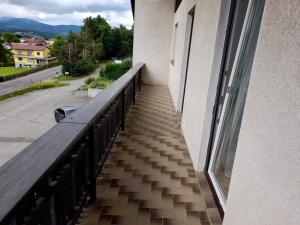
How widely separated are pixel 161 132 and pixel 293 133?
2.89 m

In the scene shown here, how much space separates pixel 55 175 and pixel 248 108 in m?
1.18

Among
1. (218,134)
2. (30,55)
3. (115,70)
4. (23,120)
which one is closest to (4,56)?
(30,55)

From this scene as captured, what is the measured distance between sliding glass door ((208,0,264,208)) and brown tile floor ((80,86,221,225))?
229 millimetres

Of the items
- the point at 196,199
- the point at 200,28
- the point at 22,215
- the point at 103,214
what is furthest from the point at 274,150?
the point at 200,28

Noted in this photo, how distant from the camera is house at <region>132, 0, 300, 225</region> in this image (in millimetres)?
932

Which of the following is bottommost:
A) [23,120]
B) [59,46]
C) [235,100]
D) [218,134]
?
[23,120]

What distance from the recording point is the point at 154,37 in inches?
330

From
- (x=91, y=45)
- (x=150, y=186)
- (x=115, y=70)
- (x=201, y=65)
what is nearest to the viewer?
(x=150, y=186)

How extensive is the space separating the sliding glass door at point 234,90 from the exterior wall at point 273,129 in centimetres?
45

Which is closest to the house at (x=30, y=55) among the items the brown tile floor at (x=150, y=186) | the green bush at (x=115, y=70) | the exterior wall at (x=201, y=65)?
the green bush at (x=115, y=70)

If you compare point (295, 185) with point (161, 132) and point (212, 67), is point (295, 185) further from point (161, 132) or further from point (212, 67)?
point (161, 132)

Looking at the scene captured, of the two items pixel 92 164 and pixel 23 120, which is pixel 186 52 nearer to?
pixel 92 164

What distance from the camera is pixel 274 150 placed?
1.02 meters

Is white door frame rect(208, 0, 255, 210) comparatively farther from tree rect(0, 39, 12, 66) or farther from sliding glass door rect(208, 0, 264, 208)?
tree rect(0, 39, 12, 66)
